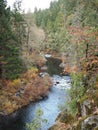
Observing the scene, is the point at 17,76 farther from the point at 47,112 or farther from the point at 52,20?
the point at 52,20

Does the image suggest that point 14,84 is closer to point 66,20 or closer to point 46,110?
point 46,110

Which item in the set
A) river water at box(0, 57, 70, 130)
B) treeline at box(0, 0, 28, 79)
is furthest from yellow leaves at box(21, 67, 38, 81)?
river water at box(0, 57, 70, 130)

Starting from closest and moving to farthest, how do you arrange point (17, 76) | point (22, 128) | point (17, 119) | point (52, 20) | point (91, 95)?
1. point (91, 95)
2. point (22, 128)
3. point (17, 119)
4. point (17, 76)
5. point (52, 20)

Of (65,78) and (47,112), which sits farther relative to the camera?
(65,78)

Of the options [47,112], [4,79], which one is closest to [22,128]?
[47,112]

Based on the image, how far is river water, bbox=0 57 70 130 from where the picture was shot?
32106 millimetres

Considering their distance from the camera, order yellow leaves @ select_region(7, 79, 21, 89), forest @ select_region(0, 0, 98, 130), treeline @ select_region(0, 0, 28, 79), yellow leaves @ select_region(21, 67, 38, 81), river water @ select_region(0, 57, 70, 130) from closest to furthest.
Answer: forest @ select_region(0, 0, 98, 130)
river water @ select_region(0, 57, 70, 130)
yellow leaves @ select_region(7, 79, 21, 89)
treeline @ select_region(0, 0, 28, 79)
yellow leaves @ select_region(21, 67, 38, 81)

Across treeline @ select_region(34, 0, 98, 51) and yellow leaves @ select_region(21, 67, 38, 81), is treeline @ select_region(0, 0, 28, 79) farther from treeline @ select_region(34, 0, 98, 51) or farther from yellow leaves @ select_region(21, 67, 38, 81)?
treeline @ select_region(34, 0, 98, 51)

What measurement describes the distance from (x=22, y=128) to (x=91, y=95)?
13.8 meters

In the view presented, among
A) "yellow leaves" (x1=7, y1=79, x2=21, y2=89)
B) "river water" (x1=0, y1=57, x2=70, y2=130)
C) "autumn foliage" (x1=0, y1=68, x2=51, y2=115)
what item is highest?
"yellow leaves" (x1=7, y1=79, x2=21, y2=89)

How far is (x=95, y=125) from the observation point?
16219 mm

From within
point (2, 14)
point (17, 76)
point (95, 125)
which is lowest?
point (17, 76)

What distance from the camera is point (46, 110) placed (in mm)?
36781

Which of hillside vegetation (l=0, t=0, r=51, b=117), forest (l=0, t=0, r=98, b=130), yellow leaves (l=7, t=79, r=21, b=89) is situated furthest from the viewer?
yellow leaves (l=7, t=79, r=21, b=89)
